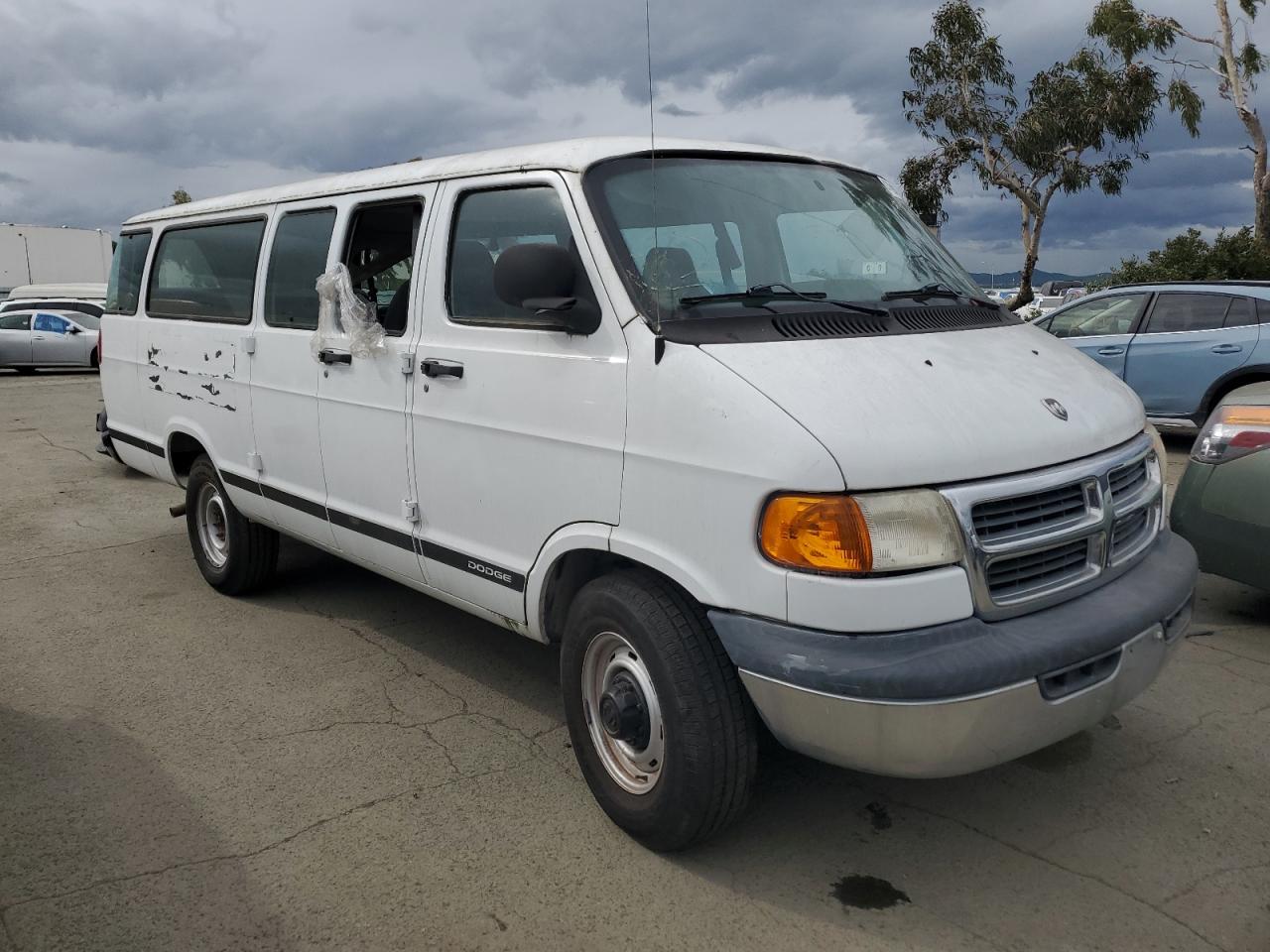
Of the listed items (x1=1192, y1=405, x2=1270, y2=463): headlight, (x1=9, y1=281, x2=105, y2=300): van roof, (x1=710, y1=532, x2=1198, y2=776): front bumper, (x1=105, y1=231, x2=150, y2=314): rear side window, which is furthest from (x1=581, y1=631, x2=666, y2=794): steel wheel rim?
(x1=9, y1=281, x2=105, y2=300): van roof

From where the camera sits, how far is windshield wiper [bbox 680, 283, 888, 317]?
327 cm

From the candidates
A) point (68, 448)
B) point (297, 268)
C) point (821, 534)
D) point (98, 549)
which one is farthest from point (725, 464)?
point (68, 448)

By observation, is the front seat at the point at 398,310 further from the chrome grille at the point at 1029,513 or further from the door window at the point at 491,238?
the chrome grille at the point at 1029,513

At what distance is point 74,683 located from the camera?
4590mm

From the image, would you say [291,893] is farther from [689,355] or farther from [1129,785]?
[1129,785]

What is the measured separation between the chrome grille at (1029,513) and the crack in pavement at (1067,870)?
1.03m

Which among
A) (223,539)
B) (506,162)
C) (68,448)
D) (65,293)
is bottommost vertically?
(68,448)

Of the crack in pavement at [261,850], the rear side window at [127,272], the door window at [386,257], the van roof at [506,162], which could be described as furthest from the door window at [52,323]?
the crack in pavement at [261,850]

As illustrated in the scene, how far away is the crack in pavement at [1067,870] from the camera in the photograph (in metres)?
2.79

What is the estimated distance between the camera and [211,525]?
591 cm

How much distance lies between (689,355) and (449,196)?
4.64ft

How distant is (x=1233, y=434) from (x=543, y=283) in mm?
3395

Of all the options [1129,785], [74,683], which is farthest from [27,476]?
[1129,785]

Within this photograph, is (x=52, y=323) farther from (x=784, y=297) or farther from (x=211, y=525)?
(x=784, y=297)
